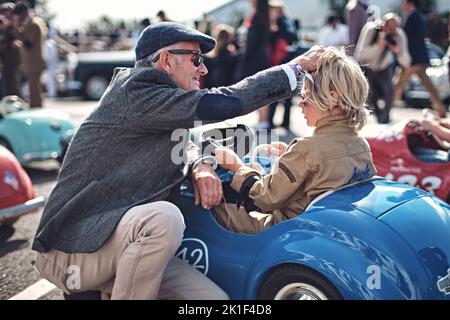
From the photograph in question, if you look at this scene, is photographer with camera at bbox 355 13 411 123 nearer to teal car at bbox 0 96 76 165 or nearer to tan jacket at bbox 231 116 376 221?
teal car at bbox 0 96 76 165

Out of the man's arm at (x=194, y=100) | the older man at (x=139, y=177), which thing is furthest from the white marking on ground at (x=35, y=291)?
the man's arm at (x=194, y=100)

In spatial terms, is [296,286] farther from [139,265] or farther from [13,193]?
[13,193]

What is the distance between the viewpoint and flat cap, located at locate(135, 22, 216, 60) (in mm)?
2426

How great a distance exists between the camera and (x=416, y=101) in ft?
38.7

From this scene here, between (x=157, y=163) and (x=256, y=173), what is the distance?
1.70ft

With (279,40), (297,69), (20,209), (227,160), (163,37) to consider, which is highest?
(163,37)

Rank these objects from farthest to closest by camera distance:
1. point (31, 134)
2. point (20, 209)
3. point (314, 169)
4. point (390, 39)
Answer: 1. point (390, 39)
2. point (31, 134)
3. point (20, 209)
4. point (314, 169)

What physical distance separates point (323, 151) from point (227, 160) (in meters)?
→ 0.57

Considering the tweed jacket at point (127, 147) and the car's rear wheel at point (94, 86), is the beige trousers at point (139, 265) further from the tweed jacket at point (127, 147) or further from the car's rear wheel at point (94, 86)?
the car's rear wheel at point (94, 86)

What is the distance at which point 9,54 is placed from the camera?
8406 millimetres

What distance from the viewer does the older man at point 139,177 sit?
226 cm

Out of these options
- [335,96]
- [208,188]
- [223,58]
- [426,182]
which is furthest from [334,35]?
[208,188]

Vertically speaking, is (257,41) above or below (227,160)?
above

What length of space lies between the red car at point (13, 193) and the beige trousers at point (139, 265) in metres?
1.46
